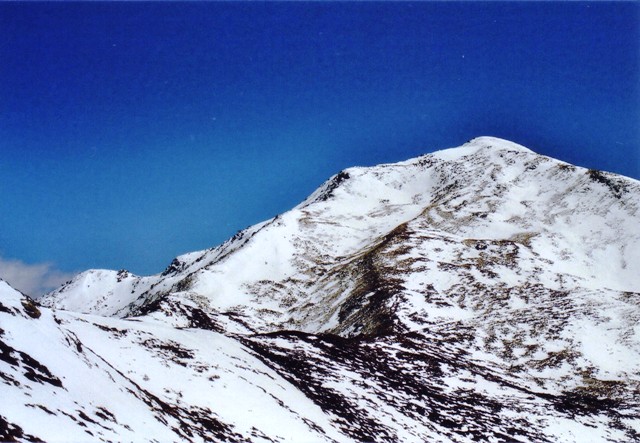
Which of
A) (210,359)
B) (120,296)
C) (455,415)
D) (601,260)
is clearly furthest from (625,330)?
(120,296)

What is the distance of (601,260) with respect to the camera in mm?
99062

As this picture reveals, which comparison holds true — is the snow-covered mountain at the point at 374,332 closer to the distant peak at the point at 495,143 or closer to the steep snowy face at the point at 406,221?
the steep snowy face at the point at 406,221

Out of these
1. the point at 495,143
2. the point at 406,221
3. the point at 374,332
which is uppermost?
the point at 495,143

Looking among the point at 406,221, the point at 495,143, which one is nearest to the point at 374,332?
the point at 406,221

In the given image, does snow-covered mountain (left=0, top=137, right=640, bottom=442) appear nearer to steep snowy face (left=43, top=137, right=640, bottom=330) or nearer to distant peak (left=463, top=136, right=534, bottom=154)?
steep snowy face (left=43, top=137, right=640, bottom=330)

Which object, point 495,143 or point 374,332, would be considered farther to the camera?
point 495,143

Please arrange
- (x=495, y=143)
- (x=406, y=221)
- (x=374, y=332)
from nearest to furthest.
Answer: (x=374, y=332), (x=406, y=221), (x=495, y=143)

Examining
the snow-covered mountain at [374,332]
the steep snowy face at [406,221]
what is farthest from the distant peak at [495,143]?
the snow-covered mountain at [374,332]

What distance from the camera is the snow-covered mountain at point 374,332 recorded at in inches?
707

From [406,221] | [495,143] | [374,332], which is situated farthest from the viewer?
[495,143]

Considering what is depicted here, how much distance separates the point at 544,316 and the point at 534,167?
9512 cm

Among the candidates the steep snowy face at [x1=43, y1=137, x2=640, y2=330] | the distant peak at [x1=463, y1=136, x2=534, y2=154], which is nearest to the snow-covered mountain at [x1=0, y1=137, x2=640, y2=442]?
the steep snowy face at [x1=43, y1=137, x2=640, y2=330]

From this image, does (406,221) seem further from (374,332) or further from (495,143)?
(495,143)

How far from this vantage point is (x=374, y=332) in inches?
2283
